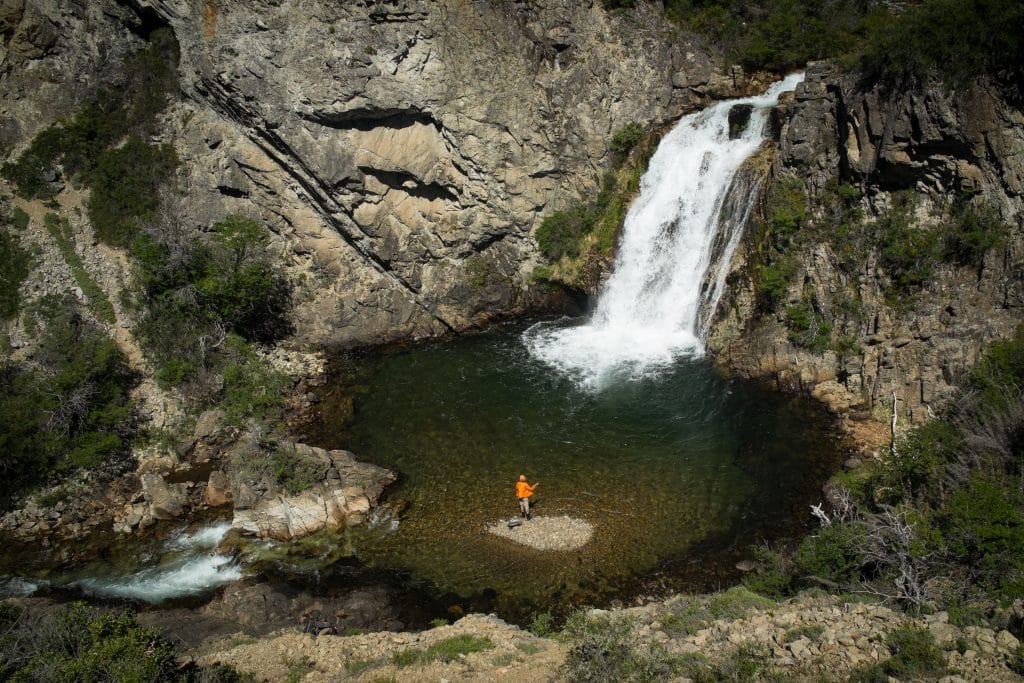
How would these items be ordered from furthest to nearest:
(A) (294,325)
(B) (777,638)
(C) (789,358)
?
(A) (294,325), (C) (789,358), (B) (777,638)

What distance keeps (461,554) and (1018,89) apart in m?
20.6

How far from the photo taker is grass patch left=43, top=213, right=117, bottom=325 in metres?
25.8

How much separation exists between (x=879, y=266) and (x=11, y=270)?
103ft

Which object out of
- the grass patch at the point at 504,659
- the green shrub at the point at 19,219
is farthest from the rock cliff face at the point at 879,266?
the green shrub at the point at 19,219

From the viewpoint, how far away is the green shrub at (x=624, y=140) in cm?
2994

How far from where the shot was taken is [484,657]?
494 inches

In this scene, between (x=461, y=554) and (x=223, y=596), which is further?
(x=461, y=554)

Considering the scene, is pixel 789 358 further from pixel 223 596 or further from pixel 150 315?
pixel 150 315

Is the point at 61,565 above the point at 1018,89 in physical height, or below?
below

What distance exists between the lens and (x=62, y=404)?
71.4 ft

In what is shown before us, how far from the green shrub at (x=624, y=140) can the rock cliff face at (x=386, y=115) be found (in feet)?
1.29

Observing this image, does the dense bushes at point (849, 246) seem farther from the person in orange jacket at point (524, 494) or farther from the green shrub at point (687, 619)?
the green shrub at point (687, 619)

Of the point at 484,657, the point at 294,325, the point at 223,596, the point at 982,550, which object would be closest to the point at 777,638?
the point at 982,550

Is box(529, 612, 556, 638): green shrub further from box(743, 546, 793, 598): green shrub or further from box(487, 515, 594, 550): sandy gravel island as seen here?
box(743, 546, 793, 598): green shrub
